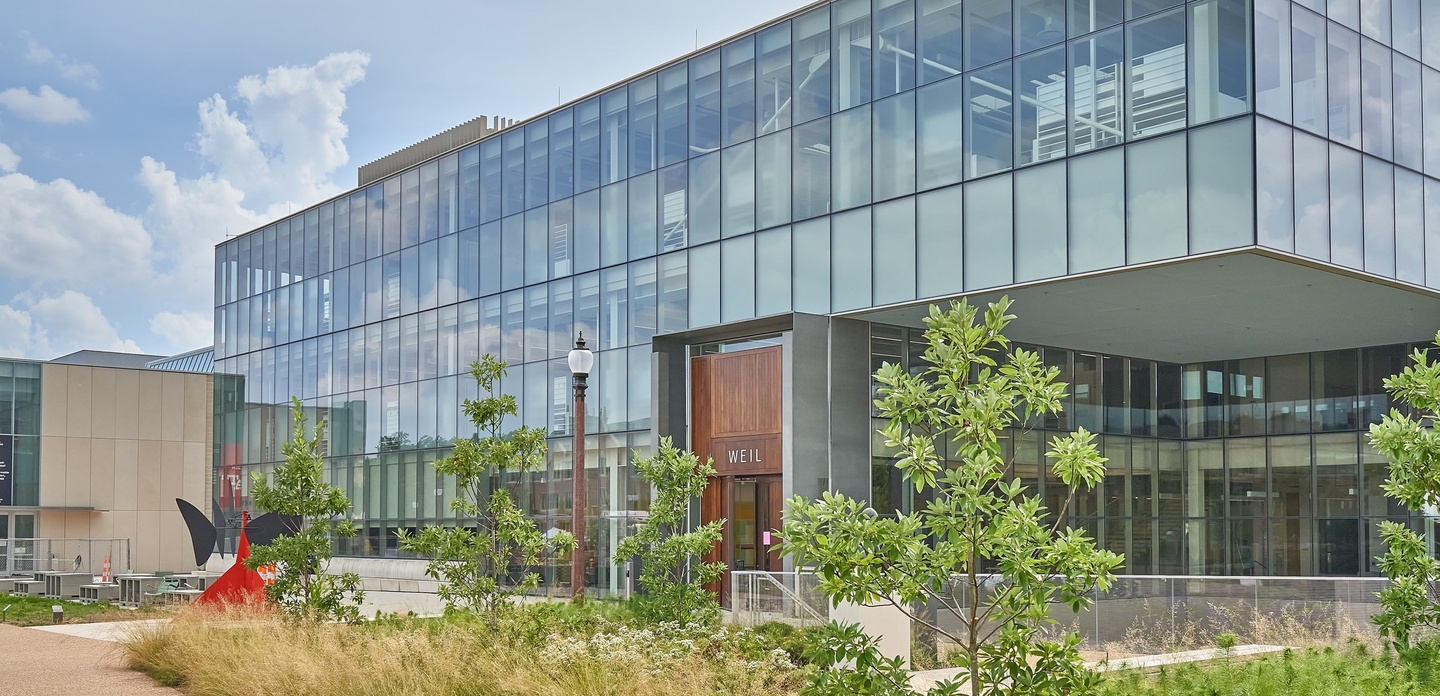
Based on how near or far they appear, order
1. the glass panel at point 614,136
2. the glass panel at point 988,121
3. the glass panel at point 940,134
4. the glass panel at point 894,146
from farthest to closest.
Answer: the glass panel at point 614,136, the glass panel at point 894,146, the glass panel at point 940,134, the glass panel at point 988,121

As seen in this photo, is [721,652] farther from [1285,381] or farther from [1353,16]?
[1285,381]

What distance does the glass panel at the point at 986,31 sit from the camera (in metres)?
25.2

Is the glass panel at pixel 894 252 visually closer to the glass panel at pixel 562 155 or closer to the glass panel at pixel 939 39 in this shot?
the glass panel at pixel 939 39

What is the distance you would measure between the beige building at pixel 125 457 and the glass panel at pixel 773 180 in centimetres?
3139

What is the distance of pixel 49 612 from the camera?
30.4 meters

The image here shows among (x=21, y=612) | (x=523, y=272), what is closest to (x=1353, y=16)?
(x=523, y=272)

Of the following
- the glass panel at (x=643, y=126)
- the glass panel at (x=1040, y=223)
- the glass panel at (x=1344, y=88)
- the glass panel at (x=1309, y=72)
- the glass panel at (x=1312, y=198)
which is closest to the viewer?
the glass panel at (x=1312, y=198)

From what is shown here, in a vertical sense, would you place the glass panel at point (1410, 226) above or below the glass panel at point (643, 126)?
below

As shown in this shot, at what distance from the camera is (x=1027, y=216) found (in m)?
24.5

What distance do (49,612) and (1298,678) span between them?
26787 mm

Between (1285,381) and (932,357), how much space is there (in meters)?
28.1

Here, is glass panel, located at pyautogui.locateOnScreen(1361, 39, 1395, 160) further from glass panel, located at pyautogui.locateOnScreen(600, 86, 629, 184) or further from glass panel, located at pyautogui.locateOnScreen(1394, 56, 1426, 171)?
glass panel, located at pyautogui.locateOnScreen(600, 86, 629, 184)

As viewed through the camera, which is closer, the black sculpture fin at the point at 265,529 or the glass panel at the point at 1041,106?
the glass panel at the point at 1041,106

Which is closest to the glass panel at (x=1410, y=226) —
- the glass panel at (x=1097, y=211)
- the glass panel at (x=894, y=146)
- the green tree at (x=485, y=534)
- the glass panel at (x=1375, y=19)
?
the glass panel at (x=1375, y=19)
